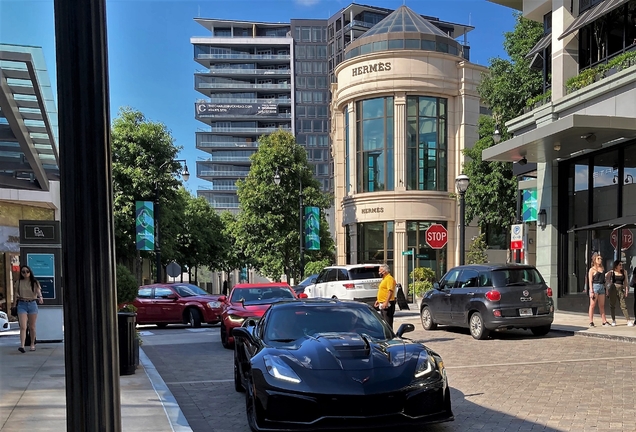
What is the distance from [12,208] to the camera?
20375 mm

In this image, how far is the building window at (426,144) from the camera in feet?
124

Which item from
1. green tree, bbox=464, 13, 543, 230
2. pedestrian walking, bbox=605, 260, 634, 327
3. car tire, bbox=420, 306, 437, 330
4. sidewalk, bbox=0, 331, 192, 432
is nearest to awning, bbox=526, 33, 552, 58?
green tree, bbox=464, 13, 543, 230

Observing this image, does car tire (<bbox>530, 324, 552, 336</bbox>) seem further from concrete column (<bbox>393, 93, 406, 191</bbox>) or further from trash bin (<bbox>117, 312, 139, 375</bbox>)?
concrete column (<bbox>393, 93, 406, 191</bbox>)

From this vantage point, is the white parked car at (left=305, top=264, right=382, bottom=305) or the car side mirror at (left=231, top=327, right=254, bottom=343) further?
the white parked car at (left=305, top=264, right=382, bottom=305)

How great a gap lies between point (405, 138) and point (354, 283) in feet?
63.9

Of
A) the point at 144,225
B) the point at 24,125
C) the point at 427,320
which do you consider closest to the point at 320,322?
the point at 24,125

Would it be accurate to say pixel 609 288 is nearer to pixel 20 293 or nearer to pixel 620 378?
pixel 620 378

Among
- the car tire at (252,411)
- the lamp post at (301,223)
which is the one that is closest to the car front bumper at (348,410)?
the car tire at (252,411)

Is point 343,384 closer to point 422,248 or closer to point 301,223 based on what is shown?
point 301,223

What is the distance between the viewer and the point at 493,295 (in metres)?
13.1

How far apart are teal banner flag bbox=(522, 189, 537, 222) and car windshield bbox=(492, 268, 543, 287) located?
10.4 meters

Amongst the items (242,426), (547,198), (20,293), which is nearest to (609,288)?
(547,198)

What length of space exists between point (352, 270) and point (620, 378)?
12.1 meters

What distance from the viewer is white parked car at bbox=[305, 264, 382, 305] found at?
1978cm
